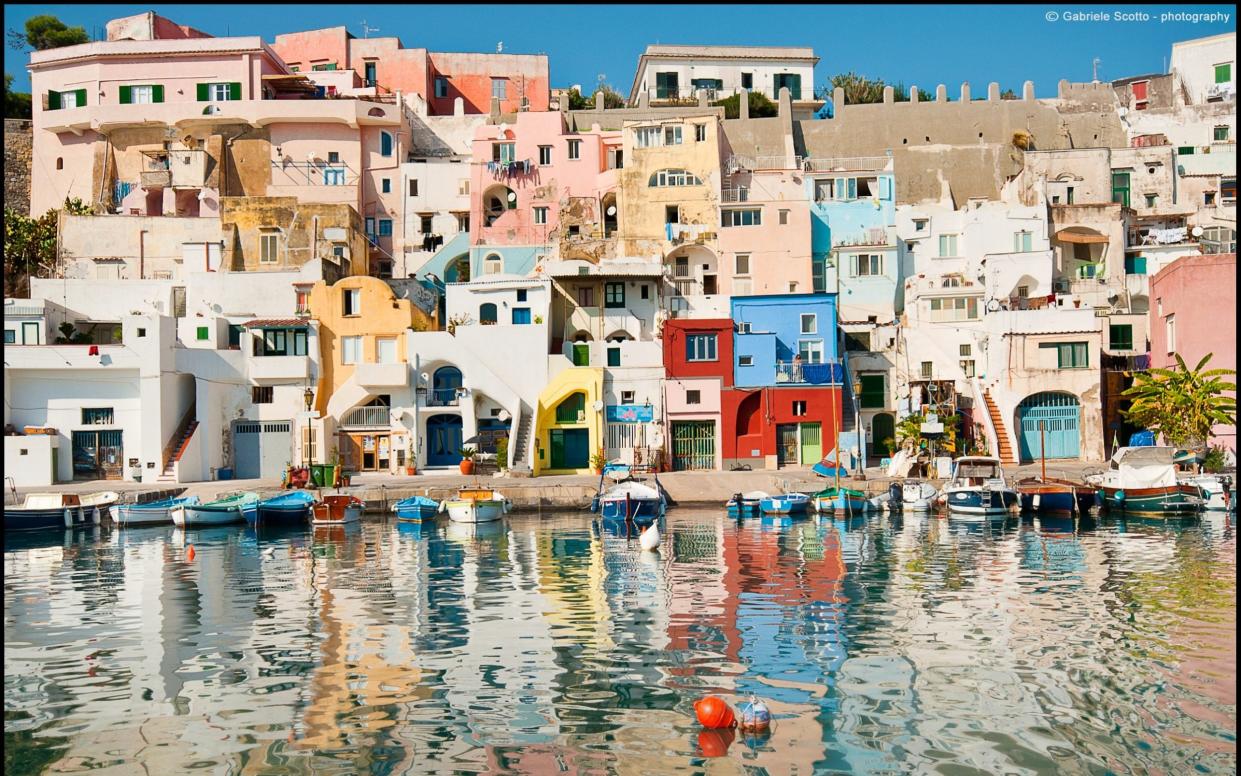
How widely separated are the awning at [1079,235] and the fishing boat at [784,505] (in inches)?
992

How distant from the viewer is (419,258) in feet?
202

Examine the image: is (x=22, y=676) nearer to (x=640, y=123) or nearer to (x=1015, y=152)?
(x=640, y=123)

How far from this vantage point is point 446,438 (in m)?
50.3

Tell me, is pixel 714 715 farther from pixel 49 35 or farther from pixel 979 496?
pixel 49 35

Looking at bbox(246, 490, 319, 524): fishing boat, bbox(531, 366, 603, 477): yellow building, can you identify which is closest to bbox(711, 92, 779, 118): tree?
bbox(531, 366, 603, 477): yellow building

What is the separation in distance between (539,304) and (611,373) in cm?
479

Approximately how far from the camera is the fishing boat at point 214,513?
37812mm

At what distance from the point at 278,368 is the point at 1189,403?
35.3 meters

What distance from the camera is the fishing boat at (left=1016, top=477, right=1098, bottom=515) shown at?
36688 mm

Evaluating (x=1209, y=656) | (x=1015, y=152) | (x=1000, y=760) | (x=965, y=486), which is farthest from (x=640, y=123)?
(x=1000, y=760)

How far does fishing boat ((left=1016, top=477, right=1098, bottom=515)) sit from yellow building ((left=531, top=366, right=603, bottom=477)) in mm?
17349

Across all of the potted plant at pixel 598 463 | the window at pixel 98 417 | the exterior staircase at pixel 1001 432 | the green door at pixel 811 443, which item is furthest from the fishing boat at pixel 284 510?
the exterior staircase at pixel 1001 432

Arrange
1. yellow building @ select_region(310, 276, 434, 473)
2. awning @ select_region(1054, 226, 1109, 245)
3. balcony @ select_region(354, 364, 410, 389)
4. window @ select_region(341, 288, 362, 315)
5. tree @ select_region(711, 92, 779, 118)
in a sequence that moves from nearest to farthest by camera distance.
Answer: balcony @ select_region(354, 364, 410, 389)
yellow building @ select_region(310, 276, 434, 473)
window @ select_region(341, 288, 362, 315)
awning @ select_region(1054, 226, 1109, 245)
tree @ select_region(711, 92, 779, 118)

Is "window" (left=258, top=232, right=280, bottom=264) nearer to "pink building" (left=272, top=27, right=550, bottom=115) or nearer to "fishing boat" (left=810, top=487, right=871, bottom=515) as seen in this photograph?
"pink building" (left=272, top=27, right=550, bottom=115)
